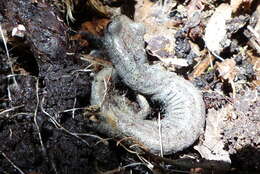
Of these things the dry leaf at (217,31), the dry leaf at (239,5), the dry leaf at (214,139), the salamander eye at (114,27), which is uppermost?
the dry leaf at (239,5)

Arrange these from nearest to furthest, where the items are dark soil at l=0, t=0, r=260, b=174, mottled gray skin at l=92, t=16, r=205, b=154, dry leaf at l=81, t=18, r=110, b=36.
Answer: dark soil at l=0, t=0, r=260, b=174 < mottled gray skin at l=92, t=16, r=205, b=154 < dry leaf at l=81, t=18, r=110, b=36

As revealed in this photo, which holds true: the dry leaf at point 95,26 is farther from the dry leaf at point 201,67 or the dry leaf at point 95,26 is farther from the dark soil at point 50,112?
the dry leaf at point 201,67

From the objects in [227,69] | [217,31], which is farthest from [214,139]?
[217,31]

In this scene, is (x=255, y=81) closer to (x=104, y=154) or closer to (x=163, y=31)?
(x=163, y=31)

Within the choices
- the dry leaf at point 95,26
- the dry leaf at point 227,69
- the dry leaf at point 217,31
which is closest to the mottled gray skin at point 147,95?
the dry leaf at point 95,26

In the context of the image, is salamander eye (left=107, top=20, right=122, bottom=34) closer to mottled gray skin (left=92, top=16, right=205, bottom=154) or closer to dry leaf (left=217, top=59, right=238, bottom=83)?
mottled gray skin (left=92, top=16, right=205, bottom=154)

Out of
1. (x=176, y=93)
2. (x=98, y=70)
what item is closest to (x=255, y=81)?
(x=176, y=93)

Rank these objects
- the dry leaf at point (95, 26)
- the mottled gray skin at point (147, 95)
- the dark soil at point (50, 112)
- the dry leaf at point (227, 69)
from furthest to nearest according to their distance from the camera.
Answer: the dry leaf at point (95, 26) < the dry leaf at point (227, 69) < the mottled gray skin at point (147, 95) < the dark soil at point (50, 112)

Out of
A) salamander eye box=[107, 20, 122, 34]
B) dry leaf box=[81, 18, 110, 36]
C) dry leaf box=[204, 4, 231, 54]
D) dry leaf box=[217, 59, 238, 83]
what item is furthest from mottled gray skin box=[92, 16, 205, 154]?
dry leaf box=[204, 4, 231, 54]

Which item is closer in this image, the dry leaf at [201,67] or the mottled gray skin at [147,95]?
the mottled gray skin at [147,95]
